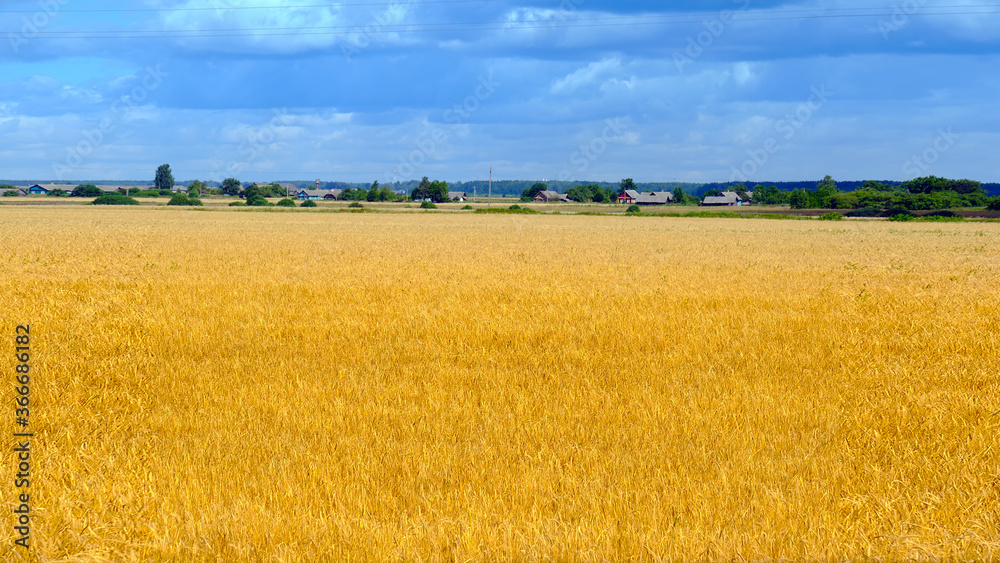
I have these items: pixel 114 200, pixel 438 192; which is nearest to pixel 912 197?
pixel 438 192

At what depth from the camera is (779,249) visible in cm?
3572


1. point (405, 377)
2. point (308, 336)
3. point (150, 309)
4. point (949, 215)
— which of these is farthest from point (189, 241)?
point (949, 215)

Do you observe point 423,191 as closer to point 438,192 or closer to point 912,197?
point 438,192

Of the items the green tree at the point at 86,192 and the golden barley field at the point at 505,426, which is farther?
the green tree at the point at 86,192

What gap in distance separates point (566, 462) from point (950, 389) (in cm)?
560

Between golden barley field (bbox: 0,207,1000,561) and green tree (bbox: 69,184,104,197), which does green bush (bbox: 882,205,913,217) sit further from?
green tree (bbox: 69,184,104,197)

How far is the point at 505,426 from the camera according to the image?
7137 mm

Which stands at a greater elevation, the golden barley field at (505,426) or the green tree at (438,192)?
the green tree at (438,192)

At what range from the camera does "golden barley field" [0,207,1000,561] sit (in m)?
4.75

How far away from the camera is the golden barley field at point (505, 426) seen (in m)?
4.75

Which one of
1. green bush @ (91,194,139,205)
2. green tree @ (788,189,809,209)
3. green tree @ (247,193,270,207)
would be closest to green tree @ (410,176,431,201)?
green tree @ (247,193,270,207)

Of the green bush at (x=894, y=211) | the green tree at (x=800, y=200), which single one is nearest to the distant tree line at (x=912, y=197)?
the green tree at (x=800, y=200)

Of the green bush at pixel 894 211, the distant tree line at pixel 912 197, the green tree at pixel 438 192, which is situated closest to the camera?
the green bush at pixel 894 211

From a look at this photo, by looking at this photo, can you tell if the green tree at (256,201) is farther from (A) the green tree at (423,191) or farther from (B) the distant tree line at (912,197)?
(B) the distant tree line at (912,197)
